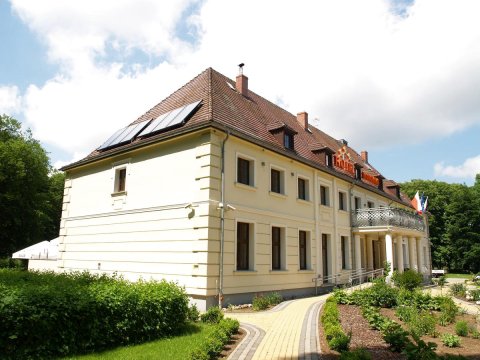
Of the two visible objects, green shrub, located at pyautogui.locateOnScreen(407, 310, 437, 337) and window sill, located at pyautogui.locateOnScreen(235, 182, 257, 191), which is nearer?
green shrub, located at pyautogui.locateOnScreen(407, 310, 437, 337)

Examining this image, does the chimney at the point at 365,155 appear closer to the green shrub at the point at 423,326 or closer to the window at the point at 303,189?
the window at the point at 303,189

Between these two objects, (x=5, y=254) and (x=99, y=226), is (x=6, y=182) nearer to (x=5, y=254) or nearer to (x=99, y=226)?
(x=5, y=254)

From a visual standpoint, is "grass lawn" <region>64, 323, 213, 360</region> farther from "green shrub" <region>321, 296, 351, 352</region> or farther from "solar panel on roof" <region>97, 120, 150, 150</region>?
"solar panel on roof" <region>97, 120, 150, 150</region>

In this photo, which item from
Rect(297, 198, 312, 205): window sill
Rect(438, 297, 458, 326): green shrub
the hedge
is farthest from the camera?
Rect(297, 198, 312, 205): window sill

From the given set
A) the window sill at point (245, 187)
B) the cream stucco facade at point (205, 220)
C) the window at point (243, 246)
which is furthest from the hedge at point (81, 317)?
the window sill at point (245, 187)

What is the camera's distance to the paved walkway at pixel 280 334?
7882 millimetres

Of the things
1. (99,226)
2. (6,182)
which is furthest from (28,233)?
(99,226)

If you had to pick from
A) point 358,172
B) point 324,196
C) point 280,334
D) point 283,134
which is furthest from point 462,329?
point 358,172

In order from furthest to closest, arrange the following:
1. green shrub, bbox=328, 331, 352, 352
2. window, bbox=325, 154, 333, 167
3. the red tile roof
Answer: window, bbox=325, 154, 333, 167 < the red tile roof < green shrub, bbox=328, 331, 352, 352

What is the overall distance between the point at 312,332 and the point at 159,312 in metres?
3.76

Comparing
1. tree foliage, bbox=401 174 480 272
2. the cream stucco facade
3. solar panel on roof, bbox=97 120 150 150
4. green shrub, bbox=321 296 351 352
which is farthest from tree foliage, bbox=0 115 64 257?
tree foliage, bbox=401 174 480 272

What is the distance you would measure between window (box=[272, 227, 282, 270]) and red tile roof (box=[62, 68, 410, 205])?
360cm

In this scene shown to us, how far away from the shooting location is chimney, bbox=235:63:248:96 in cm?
2158

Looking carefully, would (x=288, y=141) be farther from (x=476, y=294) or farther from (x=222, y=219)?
(x=476, y=294)
